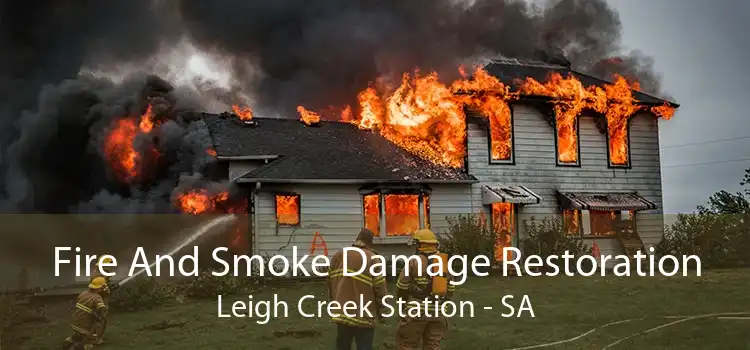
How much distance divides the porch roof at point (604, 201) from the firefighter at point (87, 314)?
531 inches

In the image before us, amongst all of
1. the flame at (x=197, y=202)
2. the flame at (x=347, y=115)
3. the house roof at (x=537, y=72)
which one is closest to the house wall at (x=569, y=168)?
the house roof at (x=537, y=72)

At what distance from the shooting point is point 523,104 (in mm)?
20109

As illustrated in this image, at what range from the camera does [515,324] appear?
1159cm

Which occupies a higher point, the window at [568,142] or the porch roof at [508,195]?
the window at [568,142]

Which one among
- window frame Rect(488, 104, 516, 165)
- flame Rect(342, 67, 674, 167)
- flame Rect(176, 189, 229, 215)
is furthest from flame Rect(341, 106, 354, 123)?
flame Rect(176, 189, 229, 215)

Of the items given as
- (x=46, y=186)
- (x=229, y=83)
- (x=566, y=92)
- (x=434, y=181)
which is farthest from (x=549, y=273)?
(x=46, y=186)

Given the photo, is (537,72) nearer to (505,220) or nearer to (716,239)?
(505,220)

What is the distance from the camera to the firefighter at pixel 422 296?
8.27 meters

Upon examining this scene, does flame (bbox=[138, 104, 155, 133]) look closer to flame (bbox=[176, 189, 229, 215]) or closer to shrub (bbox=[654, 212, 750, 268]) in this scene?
flame (bbox=[176, 189, 229, 215])

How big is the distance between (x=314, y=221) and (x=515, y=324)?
7366 mm

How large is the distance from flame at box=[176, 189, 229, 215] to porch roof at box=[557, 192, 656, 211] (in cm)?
956

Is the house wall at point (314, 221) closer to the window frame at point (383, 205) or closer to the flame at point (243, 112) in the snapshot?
the window frame at point (383, 205)

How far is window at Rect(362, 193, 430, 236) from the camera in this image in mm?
18547

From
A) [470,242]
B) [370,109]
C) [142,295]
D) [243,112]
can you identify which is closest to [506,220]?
[470,242]
